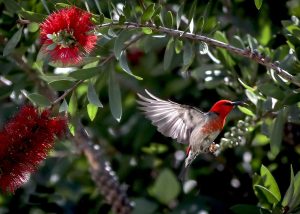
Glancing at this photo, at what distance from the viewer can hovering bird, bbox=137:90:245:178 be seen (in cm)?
275

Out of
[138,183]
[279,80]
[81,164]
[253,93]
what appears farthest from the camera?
[81,164]

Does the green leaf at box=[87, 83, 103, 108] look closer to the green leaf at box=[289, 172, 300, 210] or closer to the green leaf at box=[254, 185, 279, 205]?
the green leaf at box=[254, 185, 279, 205]

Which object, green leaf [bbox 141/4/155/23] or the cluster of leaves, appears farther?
the cluster of leaves

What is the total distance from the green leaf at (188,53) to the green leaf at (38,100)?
48 centimetres

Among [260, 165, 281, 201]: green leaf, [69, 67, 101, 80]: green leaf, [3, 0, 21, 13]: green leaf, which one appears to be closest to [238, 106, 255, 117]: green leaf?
[260, 165, 281, 201]: green leaf

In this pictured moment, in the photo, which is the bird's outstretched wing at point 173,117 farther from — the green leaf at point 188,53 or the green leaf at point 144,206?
the green leaf at point 144,206

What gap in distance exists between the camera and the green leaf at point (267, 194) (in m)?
2.69

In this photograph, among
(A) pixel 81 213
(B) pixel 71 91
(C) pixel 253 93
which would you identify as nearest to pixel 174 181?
(A) pixel 81 213

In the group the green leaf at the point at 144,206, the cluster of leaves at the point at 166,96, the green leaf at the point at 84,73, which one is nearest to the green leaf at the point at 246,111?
the cluster of leaves at the point at 166,96

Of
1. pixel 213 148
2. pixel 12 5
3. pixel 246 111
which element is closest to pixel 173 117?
pixel 213 148

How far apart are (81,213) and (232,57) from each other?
3.53 feet

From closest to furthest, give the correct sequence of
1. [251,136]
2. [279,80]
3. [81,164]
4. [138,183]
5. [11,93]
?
[279,80] → [11,93] → [251,136] → [138,183] → [81,164]

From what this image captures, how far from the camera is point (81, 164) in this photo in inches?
170

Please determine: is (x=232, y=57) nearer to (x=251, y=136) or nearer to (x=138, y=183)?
Answer: (x=251, y=136)
